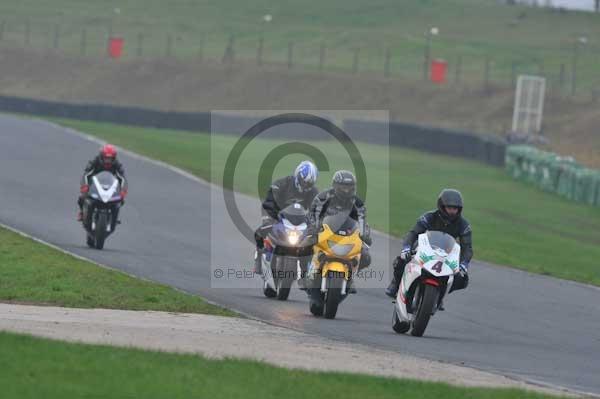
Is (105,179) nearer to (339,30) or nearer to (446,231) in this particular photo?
(446,231)

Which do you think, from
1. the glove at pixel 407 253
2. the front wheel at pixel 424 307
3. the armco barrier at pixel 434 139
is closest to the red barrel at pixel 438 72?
the armco barrier at pixel 434 139

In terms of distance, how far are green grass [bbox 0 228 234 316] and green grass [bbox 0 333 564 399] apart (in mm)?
3820

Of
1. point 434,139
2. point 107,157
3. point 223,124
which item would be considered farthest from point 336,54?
point 107,157

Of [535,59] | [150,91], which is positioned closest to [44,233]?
[150,91]

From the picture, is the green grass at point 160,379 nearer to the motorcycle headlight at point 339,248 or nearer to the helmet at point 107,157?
the motorcycle headlight at point 339,248

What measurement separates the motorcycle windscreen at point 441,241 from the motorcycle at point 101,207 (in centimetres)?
799

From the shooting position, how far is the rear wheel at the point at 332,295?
14516 millimetres

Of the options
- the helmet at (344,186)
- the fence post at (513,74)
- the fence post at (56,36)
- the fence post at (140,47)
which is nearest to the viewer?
the helmet at (344,186)

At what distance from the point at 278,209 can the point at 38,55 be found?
212ft

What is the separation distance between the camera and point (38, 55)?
257 ft

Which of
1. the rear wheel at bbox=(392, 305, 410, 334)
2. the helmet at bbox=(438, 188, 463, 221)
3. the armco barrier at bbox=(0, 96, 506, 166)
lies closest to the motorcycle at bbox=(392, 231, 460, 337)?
the rear wheel at bbox=(392, 305, 410, 334)

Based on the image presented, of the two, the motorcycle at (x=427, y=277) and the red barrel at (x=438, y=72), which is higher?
the red barrel at (x=438, y=72)

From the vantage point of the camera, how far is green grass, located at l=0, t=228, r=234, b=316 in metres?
14.7

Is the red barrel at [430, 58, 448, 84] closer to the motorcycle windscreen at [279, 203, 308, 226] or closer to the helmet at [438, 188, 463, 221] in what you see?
the motorcycle windscreen at [279, 203, 308, 226]
